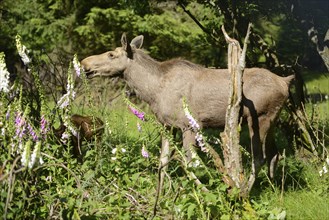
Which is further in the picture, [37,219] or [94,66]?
[94,66]

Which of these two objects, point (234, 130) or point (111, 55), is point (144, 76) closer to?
point (111, 55)

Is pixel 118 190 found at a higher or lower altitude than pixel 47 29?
higher

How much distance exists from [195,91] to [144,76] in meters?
0.83

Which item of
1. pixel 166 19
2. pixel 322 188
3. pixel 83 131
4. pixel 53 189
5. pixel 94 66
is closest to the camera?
pixel 53 189

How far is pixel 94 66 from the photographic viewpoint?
27.9 ft

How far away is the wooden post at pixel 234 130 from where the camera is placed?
18.4 ft

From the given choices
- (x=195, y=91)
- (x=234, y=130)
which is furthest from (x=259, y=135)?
(x=234, y=130)

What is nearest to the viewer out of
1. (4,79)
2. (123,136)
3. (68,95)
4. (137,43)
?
(4,79)

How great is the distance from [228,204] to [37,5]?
49.6ft

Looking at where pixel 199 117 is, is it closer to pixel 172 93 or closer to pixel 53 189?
pixel 172 93

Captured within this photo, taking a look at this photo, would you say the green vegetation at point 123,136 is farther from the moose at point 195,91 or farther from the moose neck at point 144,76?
the moose neck at point 144,76

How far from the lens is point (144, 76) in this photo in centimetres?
859

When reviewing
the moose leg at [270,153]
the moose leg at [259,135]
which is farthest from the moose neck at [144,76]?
the moose leg at [270,153]

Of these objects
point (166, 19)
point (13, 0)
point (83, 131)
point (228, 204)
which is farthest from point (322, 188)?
point (13, 0)
